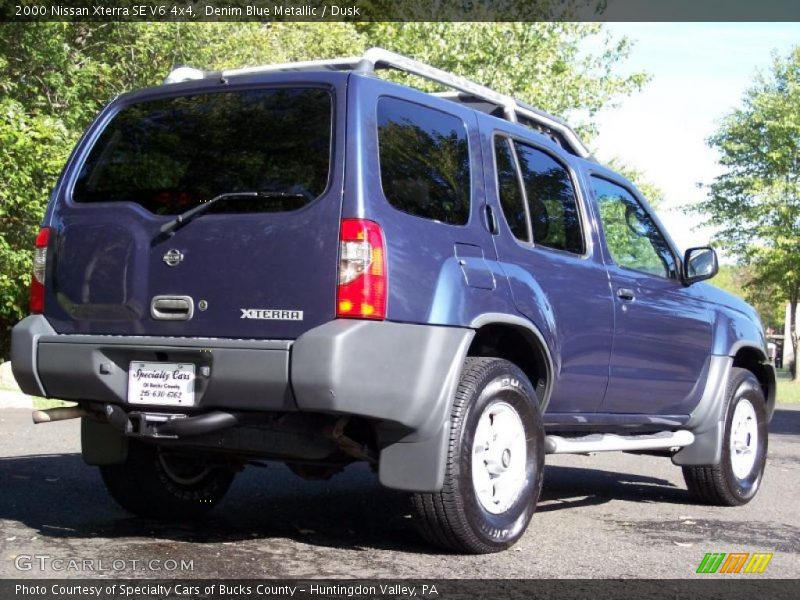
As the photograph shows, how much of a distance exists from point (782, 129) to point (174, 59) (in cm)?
2281

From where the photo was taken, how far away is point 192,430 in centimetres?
482

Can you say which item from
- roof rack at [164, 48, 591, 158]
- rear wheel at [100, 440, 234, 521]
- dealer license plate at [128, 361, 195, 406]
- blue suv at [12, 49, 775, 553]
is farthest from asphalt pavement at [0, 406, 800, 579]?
roof rack at [164, 48, 591, 158]

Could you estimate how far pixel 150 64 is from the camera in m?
22.5

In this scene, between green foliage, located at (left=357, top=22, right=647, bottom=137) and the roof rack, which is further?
green foliage, located at (left=357, top=22, right=647, bottom=137)

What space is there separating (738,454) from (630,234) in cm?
178

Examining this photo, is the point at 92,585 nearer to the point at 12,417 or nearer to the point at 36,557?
the point at 36,557

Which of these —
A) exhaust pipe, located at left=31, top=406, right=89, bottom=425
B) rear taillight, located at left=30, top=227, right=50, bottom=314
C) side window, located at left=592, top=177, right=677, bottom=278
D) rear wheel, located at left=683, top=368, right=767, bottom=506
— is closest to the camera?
exhaust pipe, located at left=31, top=406, right=89, bottom=425

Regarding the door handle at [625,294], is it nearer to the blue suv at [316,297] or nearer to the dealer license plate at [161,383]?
the blue suv at [316,297]

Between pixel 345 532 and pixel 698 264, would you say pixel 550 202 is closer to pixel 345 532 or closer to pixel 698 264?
pixel 698 264

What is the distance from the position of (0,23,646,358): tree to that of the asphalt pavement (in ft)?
35.4

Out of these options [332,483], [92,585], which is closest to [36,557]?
[92,585]

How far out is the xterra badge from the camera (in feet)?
15.4

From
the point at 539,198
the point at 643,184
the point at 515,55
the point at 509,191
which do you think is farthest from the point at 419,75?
the point at 643,184

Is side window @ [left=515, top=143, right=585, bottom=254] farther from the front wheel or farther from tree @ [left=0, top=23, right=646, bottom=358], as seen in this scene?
tree @ [left=0, top=23, right=646, bottom=358]
